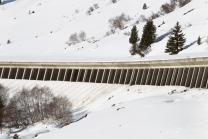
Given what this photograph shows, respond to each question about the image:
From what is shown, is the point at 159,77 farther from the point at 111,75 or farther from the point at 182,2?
the point at 182,2

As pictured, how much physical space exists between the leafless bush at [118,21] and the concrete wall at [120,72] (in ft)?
152

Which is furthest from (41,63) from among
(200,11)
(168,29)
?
(200,11)

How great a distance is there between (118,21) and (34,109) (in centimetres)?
6723

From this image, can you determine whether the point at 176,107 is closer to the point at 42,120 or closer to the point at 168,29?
the point at 42,120

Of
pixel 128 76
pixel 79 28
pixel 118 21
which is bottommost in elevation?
pixel 79 28

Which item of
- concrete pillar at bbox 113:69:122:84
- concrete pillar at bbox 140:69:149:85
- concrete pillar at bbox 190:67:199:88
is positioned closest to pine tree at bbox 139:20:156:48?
concrete pillar at bbox 113:69:122:84

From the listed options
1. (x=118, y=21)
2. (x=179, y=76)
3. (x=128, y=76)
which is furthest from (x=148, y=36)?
(x=118, y=21)

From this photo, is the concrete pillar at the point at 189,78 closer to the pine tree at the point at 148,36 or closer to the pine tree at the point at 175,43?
the pine tree at the point at 175,43

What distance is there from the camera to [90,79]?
209 feet

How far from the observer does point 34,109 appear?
2110 inches

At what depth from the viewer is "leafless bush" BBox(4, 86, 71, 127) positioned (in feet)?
163

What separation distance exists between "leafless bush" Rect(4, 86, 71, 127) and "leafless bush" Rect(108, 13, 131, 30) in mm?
61505

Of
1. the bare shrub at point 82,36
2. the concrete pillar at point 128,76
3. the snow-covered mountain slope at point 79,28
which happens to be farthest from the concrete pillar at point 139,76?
the bare shrub at point 82,36

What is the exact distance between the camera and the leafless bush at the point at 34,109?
163 feet
